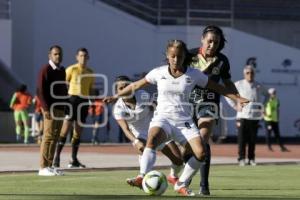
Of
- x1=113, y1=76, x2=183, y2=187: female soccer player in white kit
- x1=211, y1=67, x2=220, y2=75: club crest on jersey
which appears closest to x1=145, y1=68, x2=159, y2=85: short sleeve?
x1=211, y1=67, x2=220, y2=75: club crest on jersey

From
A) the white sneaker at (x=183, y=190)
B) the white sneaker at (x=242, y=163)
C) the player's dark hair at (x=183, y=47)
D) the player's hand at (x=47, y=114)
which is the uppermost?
the player's dark hair at (x=183, y=47)

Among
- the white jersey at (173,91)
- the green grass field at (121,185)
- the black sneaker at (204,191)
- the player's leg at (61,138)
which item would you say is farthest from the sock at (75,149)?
the white jersey at (173,91)

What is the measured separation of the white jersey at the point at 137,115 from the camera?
14805 mm

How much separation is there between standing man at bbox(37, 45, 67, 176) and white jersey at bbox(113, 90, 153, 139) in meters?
1.34

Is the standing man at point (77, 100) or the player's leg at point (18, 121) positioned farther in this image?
the player's leg at point (18, 121)

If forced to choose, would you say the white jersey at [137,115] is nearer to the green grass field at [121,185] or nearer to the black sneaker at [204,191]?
the green grass field at [121,185]

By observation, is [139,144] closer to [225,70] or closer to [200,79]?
[225,70]

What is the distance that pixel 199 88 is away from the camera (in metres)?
12.2

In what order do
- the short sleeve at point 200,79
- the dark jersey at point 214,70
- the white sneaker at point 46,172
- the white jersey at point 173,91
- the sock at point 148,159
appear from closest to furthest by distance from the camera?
1. the sock at point 148,159
2. the white jersey at point 173,91
3. the short sleeve at point 200,79
4. the dark jersey at point 214,70
5. the white sneaker at point 46,172

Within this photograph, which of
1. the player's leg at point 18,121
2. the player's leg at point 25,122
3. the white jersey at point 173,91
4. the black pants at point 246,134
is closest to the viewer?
the white jersey at point 173,91

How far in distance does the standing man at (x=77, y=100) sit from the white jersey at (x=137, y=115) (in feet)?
9.72

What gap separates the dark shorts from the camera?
Answer: 58.1 ft

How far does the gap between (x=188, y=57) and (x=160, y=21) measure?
2661 centimetres

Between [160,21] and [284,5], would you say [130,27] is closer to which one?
[160,21]
